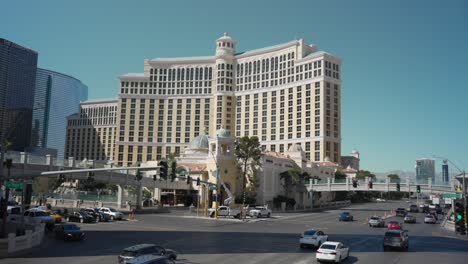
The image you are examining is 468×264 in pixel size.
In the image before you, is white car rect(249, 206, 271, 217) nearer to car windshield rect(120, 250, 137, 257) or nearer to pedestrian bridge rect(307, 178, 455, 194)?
pedestrian bridge rect(307, 178, 455, 194)

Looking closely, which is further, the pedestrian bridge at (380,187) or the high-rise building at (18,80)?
the high-rise building at (18,80)

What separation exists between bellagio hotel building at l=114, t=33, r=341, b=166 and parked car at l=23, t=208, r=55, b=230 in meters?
118

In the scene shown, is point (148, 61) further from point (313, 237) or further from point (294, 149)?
point (313, 237)

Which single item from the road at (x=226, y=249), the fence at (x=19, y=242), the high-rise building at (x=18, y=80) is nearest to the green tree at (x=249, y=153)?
the road at (x=226, y=249)

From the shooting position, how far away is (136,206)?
77812 millimetres

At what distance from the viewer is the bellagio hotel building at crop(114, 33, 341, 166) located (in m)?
158

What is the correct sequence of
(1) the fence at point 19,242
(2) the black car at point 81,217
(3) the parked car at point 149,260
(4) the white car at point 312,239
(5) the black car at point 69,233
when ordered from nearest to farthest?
(3) the parked car at point 149,260 → (1) the fence at point 19,242 → (4) the white car at point 312,239 → (5) the black car at point 69,233 → (2) the black car at point 81,217

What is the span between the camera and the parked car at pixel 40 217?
4284 centimetres

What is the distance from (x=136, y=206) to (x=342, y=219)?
3583cm

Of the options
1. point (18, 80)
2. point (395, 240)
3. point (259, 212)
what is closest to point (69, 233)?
point (395, 240)

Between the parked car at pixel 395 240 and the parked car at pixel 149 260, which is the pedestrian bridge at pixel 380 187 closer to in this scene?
the parked car at pixel 395 240

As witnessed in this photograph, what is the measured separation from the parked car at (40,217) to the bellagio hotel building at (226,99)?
118112 millimetres

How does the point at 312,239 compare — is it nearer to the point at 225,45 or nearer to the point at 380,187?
the point at 380,187

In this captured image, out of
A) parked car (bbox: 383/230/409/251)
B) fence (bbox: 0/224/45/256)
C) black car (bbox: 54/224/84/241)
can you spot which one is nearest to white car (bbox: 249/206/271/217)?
parked car (bbox: 383/230/409/251)
